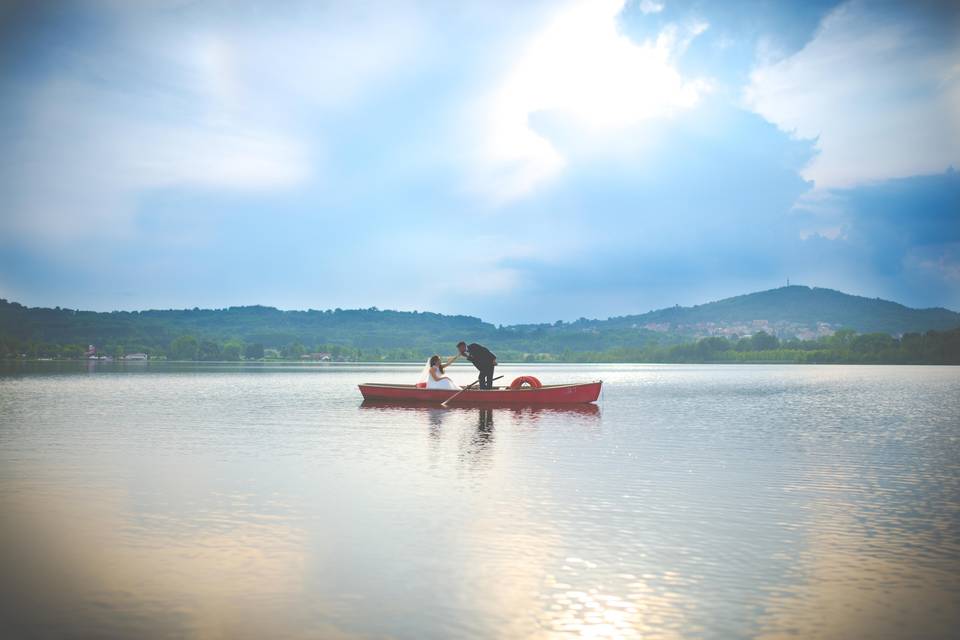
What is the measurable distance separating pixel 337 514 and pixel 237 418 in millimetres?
24564

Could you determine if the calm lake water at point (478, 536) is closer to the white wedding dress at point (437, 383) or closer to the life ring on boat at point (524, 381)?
the life ring on boat at point (524, 381)

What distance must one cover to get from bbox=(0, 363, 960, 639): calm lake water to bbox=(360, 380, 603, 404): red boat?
→ 14.8 metres

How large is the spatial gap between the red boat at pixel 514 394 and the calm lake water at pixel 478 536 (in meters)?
14.8

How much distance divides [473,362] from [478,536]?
29935 mm

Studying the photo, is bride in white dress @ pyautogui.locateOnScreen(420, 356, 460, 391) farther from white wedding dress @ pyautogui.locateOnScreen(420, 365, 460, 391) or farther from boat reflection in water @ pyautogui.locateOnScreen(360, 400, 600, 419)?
boat reflection in water @ pyautogui.locateOnScreen(360, 400, 600, 419)

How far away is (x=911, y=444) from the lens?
26672 millimetres

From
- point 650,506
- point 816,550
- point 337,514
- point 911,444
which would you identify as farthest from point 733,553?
point 911,444

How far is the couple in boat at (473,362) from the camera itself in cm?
4319

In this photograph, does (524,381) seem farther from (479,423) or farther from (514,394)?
(479,423)

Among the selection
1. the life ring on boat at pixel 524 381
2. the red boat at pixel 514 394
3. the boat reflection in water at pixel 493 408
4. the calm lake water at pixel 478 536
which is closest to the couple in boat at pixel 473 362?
the red boat at pixel 514 394

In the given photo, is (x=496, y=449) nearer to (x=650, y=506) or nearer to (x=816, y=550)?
(x=650, y=506)

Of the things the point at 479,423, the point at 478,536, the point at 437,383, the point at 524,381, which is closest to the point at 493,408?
the point at 524,381

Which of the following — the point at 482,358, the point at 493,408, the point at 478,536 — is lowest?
the point at 478,536

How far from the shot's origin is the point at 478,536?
13.0m
